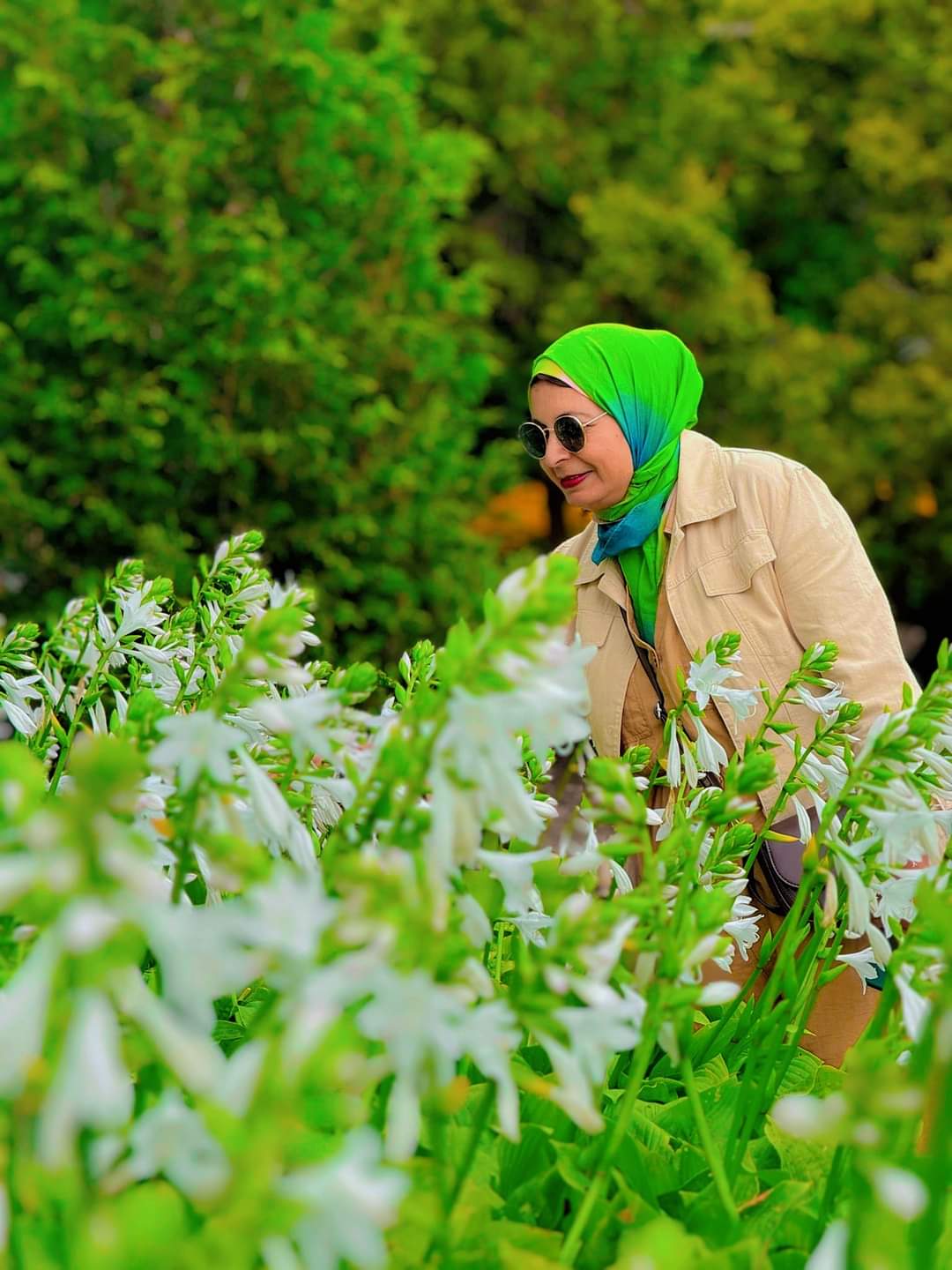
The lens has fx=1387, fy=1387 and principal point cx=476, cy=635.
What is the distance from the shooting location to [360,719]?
116cm

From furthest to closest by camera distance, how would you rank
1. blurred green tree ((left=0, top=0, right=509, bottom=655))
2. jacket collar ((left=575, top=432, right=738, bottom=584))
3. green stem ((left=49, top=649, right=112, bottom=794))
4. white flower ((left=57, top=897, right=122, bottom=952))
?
blurred green tree ((left=0, top=0, right=509, bottom=655))
jacket collar ((left=575, top=432, right=738, bottom=584))
green stem ((left=49, top=649, right=112, bottom=794))
white flower ((left=57, top=897, right=122, bottom=952))

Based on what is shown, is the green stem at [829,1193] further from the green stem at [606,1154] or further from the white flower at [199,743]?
the white flower at [199,743]

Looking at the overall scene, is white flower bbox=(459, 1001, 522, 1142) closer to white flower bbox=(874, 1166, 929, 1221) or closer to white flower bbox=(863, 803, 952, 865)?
white flower bbox=(874, 1166, 929, 1221)

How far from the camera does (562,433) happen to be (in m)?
2.72

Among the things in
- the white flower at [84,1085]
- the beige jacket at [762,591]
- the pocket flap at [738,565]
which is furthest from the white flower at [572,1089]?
the pocket flap at [738,565]

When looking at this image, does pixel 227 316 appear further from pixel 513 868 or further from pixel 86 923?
pixel 86 923

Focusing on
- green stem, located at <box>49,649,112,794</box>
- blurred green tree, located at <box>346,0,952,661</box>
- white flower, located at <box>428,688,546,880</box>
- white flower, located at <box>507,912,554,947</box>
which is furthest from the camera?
blurred green tree, located at <box>346,0,952,661</box>

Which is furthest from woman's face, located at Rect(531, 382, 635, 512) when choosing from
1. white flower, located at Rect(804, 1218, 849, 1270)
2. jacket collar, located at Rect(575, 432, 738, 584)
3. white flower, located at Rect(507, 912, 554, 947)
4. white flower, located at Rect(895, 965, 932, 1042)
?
white flower, located at Rect(804, 1218, 849, 1270)

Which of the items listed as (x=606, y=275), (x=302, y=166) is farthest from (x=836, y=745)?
(x=606, y=275)

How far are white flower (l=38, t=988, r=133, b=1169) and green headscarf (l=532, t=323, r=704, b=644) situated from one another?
214 cm

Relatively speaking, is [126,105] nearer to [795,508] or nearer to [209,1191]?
[795,508]

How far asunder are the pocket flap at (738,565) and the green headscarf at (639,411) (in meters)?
0.17

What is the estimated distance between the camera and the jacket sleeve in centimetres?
250

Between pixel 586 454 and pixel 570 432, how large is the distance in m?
0.05
